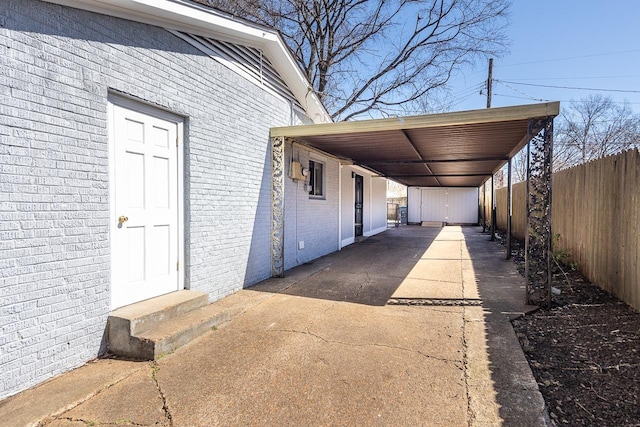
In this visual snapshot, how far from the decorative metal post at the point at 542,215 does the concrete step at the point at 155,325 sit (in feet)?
13.5

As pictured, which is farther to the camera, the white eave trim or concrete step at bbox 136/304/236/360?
the white eave trim

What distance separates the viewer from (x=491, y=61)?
17.2 m

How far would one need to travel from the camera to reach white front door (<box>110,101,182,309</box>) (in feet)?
11.2

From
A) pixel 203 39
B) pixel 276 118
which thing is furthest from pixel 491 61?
pixel 203 39

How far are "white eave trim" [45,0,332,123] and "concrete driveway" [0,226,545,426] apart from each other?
3.19m

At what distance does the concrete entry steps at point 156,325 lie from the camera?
10.3ft

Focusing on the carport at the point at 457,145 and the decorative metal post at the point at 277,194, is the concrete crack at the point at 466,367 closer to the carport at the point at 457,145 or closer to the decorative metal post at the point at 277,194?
the carport at the point at 457,145

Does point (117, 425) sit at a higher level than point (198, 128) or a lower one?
lower

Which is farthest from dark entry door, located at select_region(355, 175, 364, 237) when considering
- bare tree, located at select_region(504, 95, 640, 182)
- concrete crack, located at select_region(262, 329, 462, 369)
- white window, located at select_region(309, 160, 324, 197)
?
bare tree, located at select_region(504, 95, 640, 182)

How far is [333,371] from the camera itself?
115 inches

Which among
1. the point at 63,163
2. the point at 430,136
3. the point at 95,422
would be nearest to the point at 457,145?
the point at 430,136

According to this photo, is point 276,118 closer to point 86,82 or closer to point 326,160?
point 326,160

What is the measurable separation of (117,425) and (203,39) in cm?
436

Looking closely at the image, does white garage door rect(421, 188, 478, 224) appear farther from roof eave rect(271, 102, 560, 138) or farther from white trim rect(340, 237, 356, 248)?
roof eave rect(271, 102, 560, 138)
